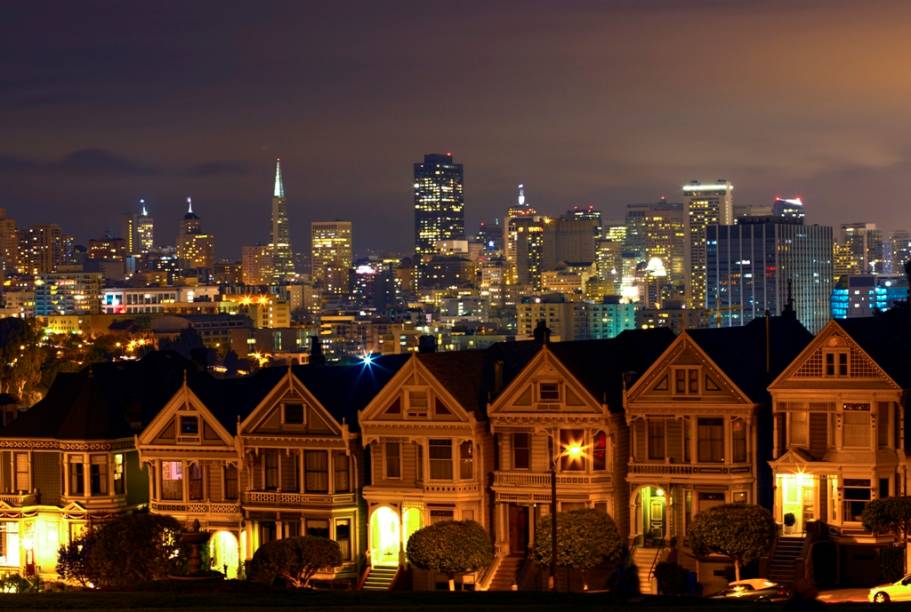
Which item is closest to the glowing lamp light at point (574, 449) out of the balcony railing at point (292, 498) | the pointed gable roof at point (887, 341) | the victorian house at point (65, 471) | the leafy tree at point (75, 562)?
the balcony railing at point (292, 498)

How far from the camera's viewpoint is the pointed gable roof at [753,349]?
48322 mm

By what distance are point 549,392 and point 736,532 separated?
19.8ft

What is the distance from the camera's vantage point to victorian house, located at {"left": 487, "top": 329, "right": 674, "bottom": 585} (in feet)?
161

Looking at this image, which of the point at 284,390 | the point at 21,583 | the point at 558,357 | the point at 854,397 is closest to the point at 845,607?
the point at 854,397

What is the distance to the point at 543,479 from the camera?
4947cm

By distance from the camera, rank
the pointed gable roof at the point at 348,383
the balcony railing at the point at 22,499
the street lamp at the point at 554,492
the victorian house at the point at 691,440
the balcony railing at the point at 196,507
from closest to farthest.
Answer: the street lamp at the point at 554,492
the victorian house at the point at 691,440
the pointed gable roof at the point at 348,383
the balcony railing at the point at 196,507
the balcony railing at the point at 22,499

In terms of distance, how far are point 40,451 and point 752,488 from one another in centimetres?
1915

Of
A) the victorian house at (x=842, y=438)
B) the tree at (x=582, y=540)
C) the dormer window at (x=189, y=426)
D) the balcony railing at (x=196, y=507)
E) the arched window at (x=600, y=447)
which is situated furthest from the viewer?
the dormer window at (x=189, y=426)

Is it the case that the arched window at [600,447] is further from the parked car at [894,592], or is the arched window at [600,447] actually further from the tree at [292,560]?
the parked car at [894,592]

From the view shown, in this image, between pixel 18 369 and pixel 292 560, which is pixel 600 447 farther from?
pixel 18 369

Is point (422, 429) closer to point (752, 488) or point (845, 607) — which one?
point (752, 488)

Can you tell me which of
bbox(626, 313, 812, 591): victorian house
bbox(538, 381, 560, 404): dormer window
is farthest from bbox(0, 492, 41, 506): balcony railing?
bbox(626, 313, 812, 591): victorian house

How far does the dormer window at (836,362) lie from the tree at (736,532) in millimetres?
3451

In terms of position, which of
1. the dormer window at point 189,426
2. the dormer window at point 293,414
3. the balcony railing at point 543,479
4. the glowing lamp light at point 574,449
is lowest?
the balcony railing at point 543,479
